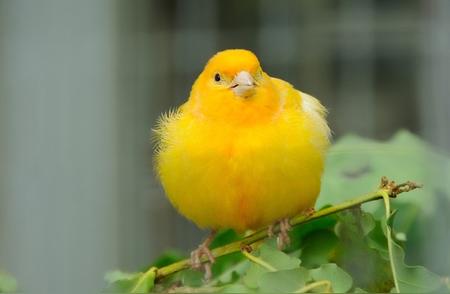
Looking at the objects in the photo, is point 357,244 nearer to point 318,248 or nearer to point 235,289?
point 318,248

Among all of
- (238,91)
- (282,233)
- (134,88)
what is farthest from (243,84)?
(134,88)

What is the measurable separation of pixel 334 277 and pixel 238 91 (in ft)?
1.40

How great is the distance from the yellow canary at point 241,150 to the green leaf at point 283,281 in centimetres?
34

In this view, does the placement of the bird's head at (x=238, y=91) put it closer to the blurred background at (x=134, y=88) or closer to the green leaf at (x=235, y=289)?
the blurred background at (x=134, y=88)

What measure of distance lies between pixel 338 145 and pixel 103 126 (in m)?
0.69

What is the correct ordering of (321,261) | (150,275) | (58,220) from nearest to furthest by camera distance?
(58,220) < (150,275) < (321,261)

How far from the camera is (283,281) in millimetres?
751

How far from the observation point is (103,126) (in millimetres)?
692

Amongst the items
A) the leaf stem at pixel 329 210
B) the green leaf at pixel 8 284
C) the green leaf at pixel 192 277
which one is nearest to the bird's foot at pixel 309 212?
the leaf stem at pixel 329 210

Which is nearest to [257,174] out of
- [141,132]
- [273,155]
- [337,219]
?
[273,155]

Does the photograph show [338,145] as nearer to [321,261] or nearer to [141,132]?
[321,261]

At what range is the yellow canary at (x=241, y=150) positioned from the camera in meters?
1.10

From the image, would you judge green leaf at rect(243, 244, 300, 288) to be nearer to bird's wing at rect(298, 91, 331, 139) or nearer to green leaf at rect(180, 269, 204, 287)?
green leaf at rect(180, 269, 204, 287)

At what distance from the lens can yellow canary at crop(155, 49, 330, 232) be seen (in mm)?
1102
